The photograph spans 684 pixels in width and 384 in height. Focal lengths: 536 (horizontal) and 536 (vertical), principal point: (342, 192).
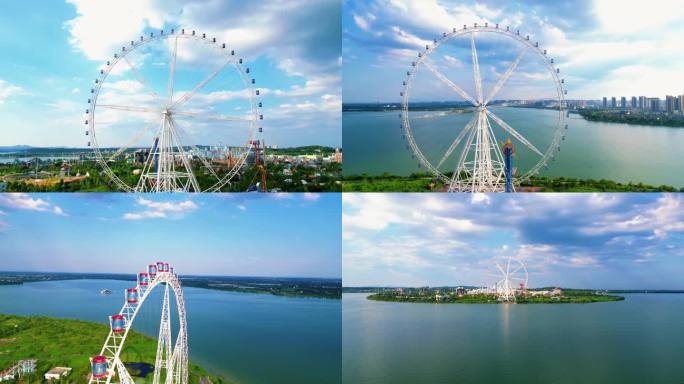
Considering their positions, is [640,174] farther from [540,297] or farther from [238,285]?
[238,285]

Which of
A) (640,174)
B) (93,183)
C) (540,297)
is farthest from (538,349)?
(93,183)

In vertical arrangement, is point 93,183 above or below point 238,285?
above

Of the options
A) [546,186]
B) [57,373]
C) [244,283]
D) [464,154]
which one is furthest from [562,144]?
[57,373]

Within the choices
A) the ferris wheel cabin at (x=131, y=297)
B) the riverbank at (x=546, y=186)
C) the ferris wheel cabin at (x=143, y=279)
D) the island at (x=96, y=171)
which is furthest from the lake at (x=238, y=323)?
the ferris wheel cabin at (x=131, y=297)

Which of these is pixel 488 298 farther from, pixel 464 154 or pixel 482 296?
pixel 464 154

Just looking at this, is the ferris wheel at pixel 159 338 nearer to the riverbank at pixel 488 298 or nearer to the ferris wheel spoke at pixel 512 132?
the riverbank at pixel 488 298
